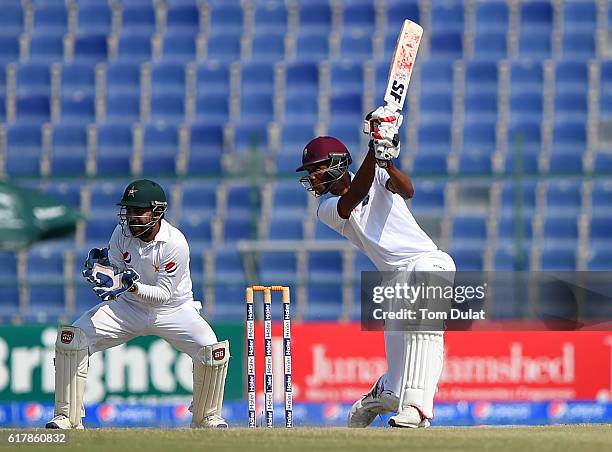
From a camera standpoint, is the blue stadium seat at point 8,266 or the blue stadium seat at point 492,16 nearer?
the blue stadium seat at point 8,266

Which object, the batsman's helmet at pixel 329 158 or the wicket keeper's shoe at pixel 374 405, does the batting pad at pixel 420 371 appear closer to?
the wicket keeper's shoe at pixel 374 405

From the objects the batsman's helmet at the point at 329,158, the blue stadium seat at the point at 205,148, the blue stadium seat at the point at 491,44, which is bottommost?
the batsman's helmet at the point at 329,158

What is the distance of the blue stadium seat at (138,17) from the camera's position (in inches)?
662

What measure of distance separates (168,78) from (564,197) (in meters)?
4.76

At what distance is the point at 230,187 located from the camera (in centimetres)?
Result: 1463

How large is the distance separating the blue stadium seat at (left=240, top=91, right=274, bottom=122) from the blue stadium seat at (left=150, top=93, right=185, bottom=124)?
0.70m

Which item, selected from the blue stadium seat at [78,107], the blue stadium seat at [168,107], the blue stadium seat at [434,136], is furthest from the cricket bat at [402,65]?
the blue stadium seat at [78,107]

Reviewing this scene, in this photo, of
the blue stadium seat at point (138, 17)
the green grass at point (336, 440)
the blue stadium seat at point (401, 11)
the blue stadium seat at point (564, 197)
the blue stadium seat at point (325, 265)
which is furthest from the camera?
the blue stadium seat at point (138, 17)

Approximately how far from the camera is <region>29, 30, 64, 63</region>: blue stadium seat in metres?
16.7

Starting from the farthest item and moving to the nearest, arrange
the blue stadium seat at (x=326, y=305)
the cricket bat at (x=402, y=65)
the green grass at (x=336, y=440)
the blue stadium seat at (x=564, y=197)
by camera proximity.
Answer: the blue stadium seat at (x=564, y=197) → the blue stadium seat at (x=326, y=305) → the cricket bat at (x=402, y=65) → the green grass at (x=336, y=440)

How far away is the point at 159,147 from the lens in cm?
1538

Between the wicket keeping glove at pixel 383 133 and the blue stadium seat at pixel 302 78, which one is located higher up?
the blue stadium seat at pixel 302 78

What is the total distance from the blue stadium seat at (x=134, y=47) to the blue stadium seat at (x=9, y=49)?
123 centimetres

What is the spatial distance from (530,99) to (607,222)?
1.92m
